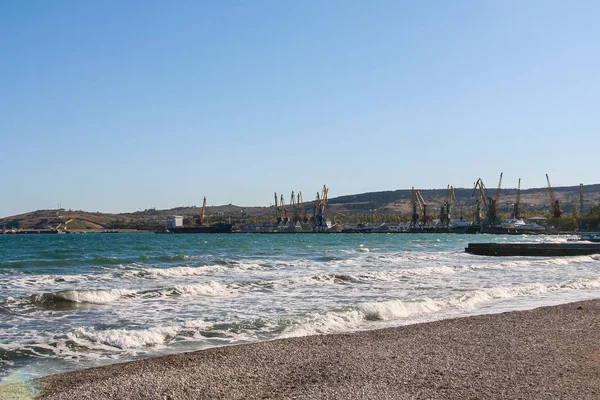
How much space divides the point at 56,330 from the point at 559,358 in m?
11.3

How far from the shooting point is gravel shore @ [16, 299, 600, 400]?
28.5ft

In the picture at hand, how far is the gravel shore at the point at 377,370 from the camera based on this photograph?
341 inches

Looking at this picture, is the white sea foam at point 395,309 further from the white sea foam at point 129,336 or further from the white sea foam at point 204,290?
the white sea foam at point 204,290

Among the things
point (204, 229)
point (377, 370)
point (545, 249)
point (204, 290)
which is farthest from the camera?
point (204, 229)

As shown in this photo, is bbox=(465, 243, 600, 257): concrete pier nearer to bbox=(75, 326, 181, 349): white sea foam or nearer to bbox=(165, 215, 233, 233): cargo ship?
bbox=(75, 326, 181, 349): white sea foam

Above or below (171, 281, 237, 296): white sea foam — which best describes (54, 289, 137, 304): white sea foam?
above

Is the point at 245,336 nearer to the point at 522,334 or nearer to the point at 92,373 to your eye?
the point at 92,373

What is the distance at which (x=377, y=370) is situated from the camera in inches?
389

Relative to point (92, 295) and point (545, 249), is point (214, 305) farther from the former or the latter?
point (545, 249)

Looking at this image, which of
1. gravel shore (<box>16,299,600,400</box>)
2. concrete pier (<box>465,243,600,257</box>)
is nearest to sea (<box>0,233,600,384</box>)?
gravel shore (<box>16,299,600,400</box>)

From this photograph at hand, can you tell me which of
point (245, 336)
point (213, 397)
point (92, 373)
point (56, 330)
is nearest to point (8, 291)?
point (56, 330)

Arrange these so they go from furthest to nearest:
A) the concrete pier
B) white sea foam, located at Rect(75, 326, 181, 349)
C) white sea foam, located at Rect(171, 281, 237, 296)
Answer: the concrete pier → white sea foam, located at Rect(171, 281, 237, 296) → white sea foam, located at Rect(75, 326, 181, 349)

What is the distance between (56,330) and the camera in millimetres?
15273

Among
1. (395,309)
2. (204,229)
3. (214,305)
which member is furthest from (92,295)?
(204,229)
